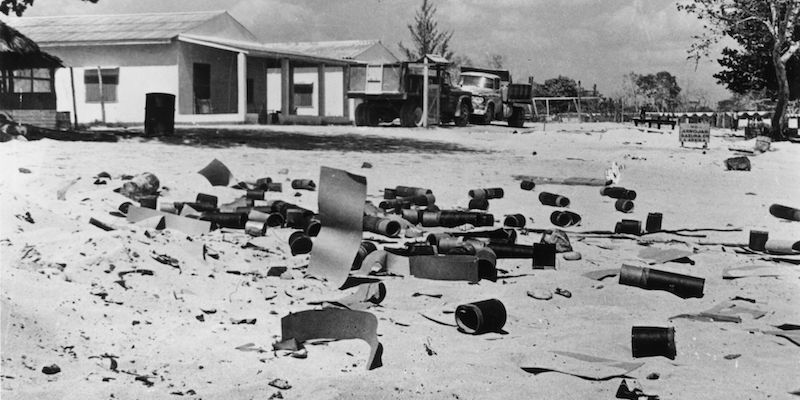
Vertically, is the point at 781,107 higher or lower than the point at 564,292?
higher

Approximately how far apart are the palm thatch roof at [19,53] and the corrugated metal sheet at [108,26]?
344cm

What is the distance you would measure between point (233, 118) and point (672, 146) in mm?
12517

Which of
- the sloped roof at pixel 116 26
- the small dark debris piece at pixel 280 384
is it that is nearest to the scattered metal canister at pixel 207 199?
the small dark debris piece at pixel 280 384

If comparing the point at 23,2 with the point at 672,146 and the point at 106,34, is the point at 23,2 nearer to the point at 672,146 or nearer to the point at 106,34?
the point at 106,34

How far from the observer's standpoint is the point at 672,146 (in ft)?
58.4

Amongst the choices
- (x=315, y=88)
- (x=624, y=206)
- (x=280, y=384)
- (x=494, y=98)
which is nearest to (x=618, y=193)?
(x=624, y=206)

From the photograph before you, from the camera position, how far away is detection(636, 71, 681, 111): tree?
1672 inches

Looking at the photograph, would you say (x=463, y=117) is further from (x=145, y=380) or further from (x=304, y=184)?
(x=145, y=380)

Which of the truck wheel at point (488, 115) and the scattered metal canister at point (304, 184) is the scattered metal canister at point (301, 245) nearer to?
the scattered metal canister at point (304, 184)

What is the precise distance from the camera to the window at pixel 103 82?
75.4 feet

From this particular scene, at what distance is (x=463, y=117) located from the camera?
26750 millimetres

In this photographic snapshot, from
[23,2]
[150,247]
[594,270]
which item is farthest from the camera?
[23,2]

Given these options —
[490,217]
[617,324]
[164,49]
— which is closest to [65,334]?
[617,324]

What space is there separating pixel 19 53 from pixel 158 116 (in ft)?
16.3
